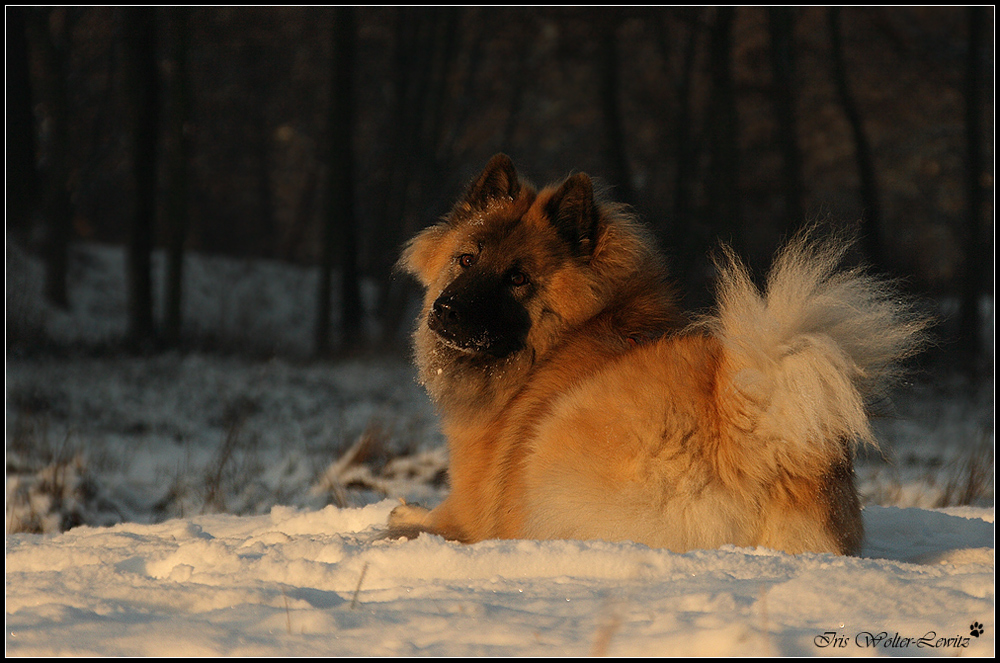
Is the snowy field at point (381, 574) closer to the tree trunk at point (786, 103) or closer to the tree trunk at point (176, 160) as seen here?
the tree trunk at point (176, 160)

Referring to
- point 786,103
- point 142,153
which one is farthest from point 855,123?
point 142,153

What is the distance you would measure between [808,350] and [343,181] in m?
12.4

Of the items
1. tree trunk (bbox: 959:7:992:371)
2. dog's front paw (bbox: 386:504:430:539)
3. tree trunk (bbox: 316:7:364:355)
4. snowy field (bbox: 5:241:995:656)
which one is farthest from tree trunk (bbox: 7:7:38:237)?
tree trunk (bbox: 959:7:992:371)

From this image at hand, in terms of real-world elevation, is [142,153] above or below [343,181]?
above

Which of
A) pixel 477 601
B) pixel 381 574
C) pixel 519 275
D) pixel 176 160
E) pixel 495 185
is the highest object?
pixel 176 160

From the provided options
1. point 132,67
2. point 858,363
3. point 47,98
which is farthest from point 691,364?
→ point 47,98

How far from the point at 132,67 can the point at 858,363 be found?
11585mm

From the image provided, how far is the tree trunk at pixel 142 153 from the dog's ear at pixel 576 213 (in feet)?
31.9

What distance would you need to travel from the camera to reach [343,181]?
1396cm

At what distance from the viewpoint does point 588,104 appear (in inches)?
870

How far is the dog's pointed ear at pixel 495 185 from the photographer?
3838mm

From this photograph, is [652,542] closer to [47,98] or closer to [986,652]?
[986,652]

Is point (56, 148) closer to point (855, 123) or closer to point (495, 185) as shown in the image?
point (495, 185)

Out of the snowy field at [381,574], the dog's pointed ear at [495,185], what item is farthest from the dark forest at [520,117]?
the dog's pointed ear at [495,185]
